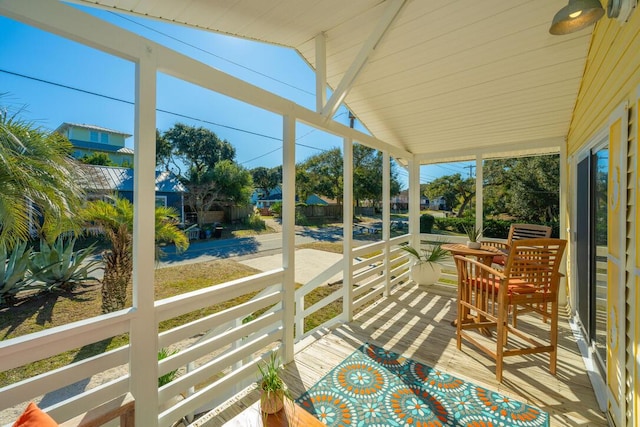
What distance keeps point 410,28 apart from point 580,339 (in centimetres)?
335

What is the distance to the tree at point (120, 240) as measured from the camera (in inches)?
109

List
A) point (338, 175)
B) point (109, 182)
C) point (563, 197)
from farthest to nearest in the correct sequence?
point (338, 175)
point (563, 197)
point (109, 182)

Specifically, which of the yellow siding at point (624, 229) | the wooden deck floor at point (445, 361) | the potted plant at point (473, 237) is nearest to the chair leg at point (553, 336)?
the wooden deck floor at point (445, 361)

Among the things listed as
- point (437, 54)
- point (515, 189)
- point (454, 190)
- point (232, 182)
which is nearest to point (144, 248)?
point (232, 182)

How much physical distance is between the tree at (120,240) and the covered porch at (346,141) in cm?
83

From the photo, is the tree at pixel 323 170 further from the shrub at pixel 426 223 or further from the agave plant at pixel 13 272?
the agave plant at pixel 13 272

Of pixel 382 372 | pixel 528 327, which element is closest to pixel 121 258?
pixel 382 372

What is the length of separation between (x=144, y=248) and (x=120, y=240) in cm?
216

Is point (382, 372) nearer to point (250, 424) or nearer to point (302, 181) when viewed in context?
point (250, 424)

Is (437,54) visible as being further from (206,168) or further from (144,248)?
(206,168)

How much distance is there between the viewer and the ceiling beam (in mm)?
2016

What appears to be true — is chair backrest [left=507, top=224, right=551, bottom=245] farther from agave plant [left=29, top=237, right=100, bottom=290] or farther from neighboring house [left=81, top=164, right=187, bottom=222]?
agave plant [left=29, top=237, right=100, bottom=290]

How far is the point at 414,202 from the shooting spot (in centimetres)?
486

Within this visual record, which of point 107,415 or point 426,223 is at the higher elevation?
point 426,223
